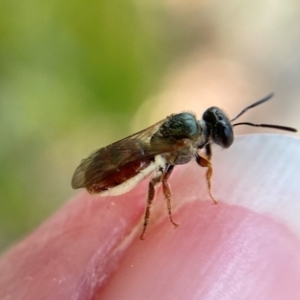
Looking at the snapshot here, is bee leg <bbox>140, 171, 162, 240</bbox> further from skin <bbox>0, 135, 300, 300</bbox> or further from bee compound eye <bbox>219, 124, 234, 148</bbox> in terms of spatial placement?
bee compound eye <bbox>219, 124, 234, 148</bbox>

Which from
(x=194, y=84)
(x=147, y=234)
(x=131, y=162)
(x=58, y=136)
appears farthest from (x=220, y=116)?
(x=194, y=84)

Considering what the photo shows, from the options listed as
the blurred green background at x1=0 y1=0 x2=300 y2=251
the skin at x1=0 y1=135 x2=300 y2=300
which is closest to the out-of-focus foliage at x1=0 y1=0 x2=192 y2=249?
the blurred green background at x1=0 y1=0 x2=300 y2=251

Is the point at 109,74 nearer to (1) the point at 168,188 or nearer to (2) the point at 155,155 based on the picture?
(2) the point at 155,155

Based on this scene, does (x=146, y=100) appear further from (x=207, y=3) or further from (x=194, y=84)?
(x=207, y=3)

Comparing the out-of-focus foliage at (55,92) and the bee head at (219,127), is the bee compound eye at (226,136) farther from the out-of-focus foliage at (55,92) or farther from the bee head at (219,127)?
the out-of-focus foliage at (55,92)

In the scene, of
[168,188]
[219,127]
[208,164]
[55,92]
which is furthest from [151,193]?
[55,92]
